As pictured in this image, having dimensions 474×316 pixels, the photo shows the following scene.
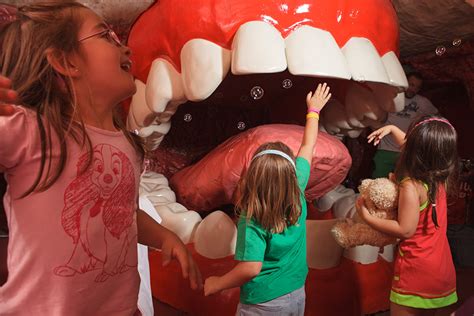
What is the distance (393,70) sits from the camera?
0.86 meters

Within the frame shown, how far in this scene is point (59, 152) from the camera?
45cm

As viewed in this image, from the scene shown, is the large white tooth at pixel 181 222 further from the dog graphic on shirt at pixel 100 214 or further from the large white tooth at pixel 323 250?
the dog graphic on shirt at pixel 100 214

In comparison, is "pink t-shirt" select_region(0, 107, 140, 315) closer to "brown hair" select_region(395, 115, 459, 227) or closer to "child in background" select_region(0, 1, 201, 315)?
"child in background" select_region(0, 1, 201, 315)

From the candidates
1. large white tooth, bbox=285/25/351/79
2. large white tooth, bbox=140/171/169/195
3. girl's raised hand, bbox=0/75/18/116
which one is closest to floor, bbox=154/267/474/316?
large white tooth, bbox=140/171/169/195

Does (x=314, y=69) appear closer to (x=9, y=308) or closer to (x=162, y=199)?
(x=162, y=199)

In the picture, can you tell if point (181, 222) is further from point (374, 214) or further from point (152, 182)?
point (374, 214)

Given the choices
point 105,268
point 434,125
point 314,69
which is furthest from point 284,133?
point 105,268

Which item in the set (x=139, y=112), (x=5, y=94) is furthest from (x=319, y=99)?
(x=5, y=94)

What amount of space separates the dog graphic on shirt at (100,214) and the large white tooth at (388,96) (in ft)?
1.90

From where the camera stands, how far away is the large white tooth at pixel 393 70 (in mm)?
850

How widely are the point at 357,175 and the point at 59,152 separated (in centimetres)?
79

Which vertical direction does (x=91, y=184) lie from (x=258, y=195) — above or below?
above

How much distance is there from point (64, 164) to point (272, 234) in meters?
0.37

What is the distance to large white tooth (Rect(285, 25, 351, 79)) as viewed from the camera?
0.74 metres
